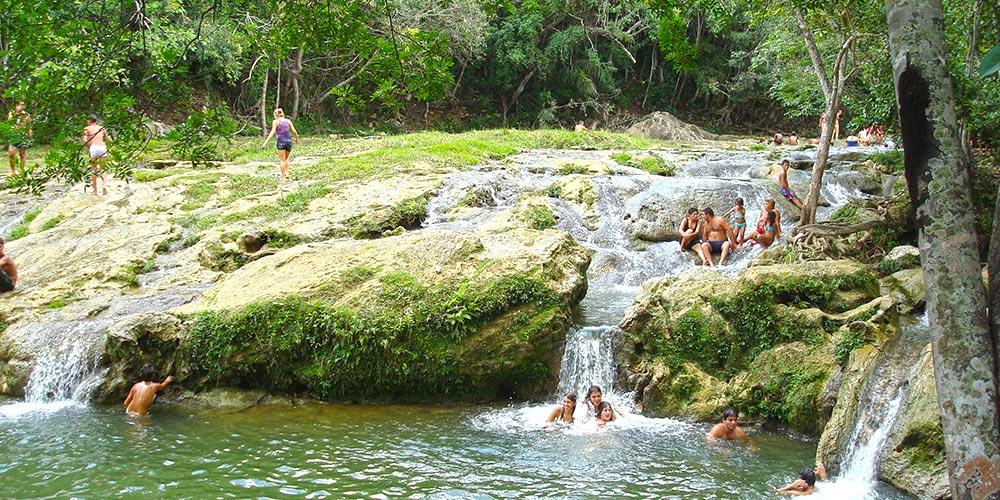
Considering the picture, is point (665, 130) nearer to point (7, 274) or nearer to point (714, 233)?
point (714, 233)

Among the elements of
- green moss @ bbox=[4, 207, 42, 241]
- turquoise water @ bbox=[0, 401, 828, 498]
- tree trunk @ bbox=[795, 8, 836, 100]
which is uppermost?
tree trunk @ bbox=[795, 8, 836, 100]

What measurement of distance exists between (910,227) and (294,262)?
9.27 meters

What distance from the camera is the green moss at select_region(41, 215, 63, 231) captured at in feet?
47.9

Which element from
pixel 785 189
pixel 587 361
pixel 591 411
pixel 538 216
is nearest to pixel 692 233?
pixel 538 216

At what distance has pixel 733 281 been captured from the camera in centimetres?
888

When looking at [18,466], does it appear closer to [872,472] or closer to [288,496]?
[288,496]

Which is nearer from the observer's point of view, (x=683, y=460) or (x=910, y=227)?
(x=683, y=460)

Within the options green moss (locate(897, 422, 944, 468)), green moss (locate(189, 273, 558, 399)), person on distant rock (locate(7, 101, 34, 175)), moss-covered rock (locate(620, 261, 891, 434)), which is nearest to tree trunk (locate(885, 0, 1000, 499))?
green moss (locate(897, 422, 944, 468))

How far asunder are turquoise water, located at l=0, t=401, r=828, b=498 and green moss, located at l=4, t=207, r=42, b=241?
7321 mm

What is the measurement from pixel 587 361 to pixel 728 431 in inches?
76.5

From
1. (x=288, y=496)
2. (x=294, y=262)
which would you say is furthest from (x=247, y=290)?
(x=288, y=496)

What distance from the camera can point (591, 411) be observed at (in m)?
8.27

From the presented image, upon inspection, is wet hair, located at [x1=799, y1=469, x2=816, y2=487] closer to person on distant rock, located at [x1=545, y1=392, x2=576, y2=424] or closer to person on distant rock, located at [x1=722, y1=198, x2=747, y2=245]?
person on distant rock, located at [x1=545, y1=392, x2=576, y2=424]

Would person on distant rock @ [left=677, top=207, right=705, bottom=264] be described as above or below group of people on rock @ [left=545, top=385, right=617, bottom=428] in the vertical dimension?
above
